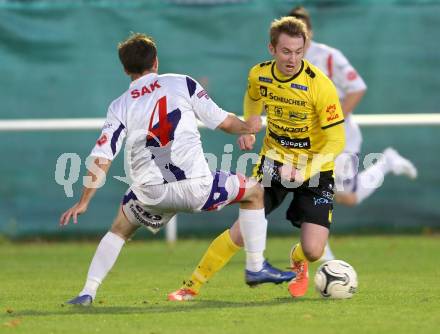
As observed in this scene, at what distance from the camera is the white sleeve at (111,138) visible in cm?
703

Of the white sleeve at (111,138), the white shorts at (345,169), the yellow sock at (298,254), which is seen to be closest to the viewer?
the white sleeve at (111,138)

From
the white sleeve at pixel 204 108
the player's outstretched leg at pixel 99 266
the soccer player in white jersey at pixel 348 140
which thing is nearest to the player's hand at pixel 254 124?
the white sleeve at pixel 204 108

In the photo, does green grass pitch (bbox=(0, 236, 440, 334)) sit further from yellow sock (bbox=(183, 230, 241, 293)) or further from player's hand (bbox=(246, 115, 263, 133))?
player's hand (bbox=(246, 115, 263, 133))

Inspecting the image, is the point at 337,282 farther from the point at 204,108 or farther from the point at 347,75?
the point at 347,75

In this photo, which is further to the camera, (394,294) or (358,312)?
(394,294)

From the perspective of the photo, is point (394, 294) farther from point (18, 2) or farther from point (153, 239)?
point (18, 2)

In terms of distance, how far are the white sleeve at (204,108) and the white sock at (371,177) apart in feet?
14.1

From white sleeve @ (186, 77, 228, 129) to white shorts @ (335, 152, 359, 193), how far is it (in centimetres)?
358

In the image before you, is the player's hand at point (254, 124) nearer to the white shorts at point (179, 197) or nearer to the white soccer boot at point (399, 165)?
the white shorts at point (179, 197)

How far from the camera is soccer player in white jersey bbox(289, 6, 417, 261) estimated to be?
1048cm

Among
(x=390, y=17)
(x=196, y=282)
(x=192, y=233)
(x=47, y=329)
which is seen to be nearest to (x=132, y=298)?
(x=196, y=282)

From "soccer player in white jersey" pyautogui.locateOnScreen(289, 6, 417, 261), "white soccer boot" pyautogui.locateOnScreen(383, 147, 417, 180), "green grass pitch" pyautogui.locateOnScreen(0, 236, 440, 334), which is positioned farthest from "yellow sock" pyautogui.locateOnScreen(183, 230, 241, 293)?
"white soccer boot" pyautogui.locateOnScreen(383, 147, 417, 180)

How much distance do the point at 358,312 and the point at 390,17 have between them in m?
6.24

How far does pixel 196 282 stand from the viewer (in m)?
7.77
